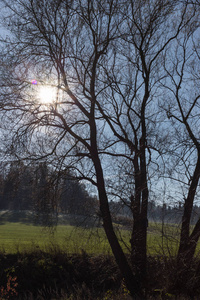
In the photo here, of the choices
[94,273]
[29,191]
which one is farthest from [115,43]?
[94,273]

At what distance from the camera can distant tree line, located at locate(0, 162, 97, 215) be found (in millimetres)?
8824

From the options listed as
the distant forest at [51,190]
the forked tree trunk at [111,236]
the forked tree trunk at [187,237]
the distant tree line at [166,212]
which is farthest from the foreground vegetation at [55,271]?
Answer: the distant tree line at [166,212]

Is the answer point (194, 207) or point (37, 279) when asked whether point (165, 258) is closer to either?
point (194, 207)

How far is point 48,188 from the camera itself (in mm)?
9078

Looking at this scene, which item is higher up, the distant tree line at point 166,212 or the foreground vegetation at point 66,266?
the distant tree line at point 166,212

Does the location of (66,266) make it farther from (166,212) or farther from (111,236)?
(166,212)

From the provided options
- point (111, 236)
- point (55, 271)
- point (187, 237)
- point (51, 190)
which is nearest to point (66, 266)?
point (55, 271)

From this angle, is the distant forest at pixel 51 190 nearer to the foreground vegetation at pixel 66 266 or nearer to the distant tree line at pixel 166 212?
the foreground vegetation at pixel 66 266

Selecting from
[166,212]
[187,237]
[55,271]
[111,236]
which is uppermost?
[166,212]

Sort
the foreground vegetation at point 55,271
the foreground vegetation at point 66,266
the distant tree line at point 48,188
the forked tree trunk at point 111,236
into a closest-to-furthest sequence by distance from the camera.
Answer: the distant tree line at point 48,188 < the forked tree trunk at point 111,236 < the foreground vegetation at point 66,266 < the foreground vegetation at point 55,271

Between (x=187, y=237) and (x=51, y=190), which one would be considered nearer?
(x=187, y=237)

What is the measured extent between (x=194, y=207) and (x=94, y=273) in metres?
7.87

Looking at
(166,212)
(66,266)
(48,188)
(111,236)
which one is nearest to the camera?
(166,212)

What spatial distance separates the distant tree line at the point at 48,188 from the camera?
8.82m
